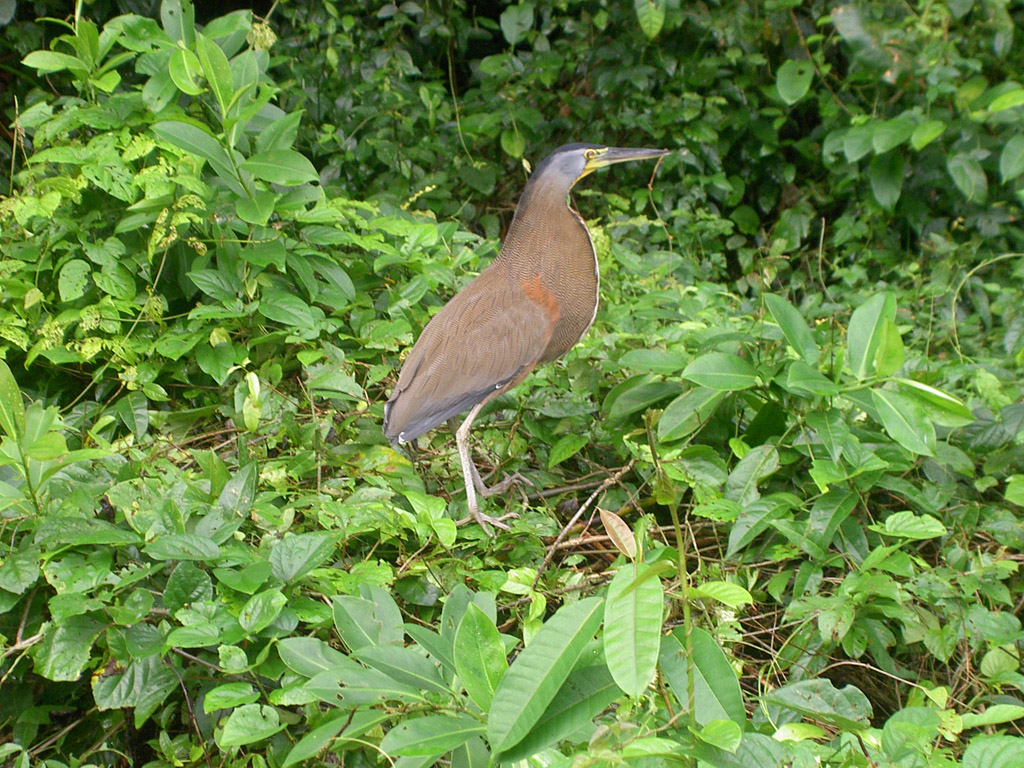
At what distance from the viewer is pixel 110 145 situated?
2.92 m

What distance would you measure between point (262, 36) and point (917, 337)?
133 inches

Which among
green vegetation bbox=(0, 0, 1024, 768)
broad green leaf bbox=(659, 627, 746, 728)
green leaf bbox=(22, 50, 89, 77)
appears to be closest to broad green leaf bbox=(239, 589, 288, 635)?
green vegetation bbox=(0, 0, 1024, 768)

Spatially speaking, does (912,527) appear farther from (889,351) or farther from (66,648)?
(66,648)

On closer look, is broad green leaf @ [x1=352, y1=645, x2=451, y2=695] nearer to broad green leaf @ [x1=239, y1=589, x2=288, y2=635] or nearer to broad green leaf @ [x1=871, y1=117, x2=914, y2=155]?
broad green leaf @ [x1=239, y1=589, x2=288, y2=635]

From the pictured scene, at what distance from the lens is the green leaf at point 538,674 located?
109 centimetres

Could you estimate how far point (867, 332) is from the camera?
221 centimetres

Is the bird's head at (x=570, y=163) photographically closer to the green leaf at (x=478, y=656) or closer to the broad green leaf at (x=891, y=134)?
the green leaf at (x=478, y=656)

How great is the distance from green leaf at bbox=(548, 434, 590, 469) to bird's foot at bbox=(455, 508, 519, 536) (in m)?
0.23

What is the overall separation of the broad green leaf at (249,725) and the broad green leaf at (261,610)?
0.51 feet

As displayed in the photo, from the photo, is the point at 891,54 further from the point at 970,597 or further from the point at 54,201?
the point at 54,201

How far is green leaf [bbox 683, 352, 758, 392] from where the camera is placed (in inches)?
90.1

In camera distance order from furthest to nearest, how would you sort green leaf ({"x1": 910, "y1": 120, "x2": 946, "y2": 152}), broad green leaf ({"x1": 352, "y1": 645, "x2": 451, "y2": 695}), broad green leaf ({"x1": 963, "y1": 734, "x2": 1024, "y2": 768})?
green leaf ({"x1": 910, "y1": 120, "x2": 946, "y2": 152}), broad green leaf ({"x1": 352, "y1": 645, "x2": 451, "y2": 695}), broad green leaf ({"x1": 963, "y1": 734, "x2": 1024, "y2": 768})

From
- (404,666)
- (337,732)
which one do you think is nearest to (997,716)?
(404,666)

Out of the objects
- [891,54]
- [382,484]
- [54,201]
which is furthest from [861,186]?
[54,201]
